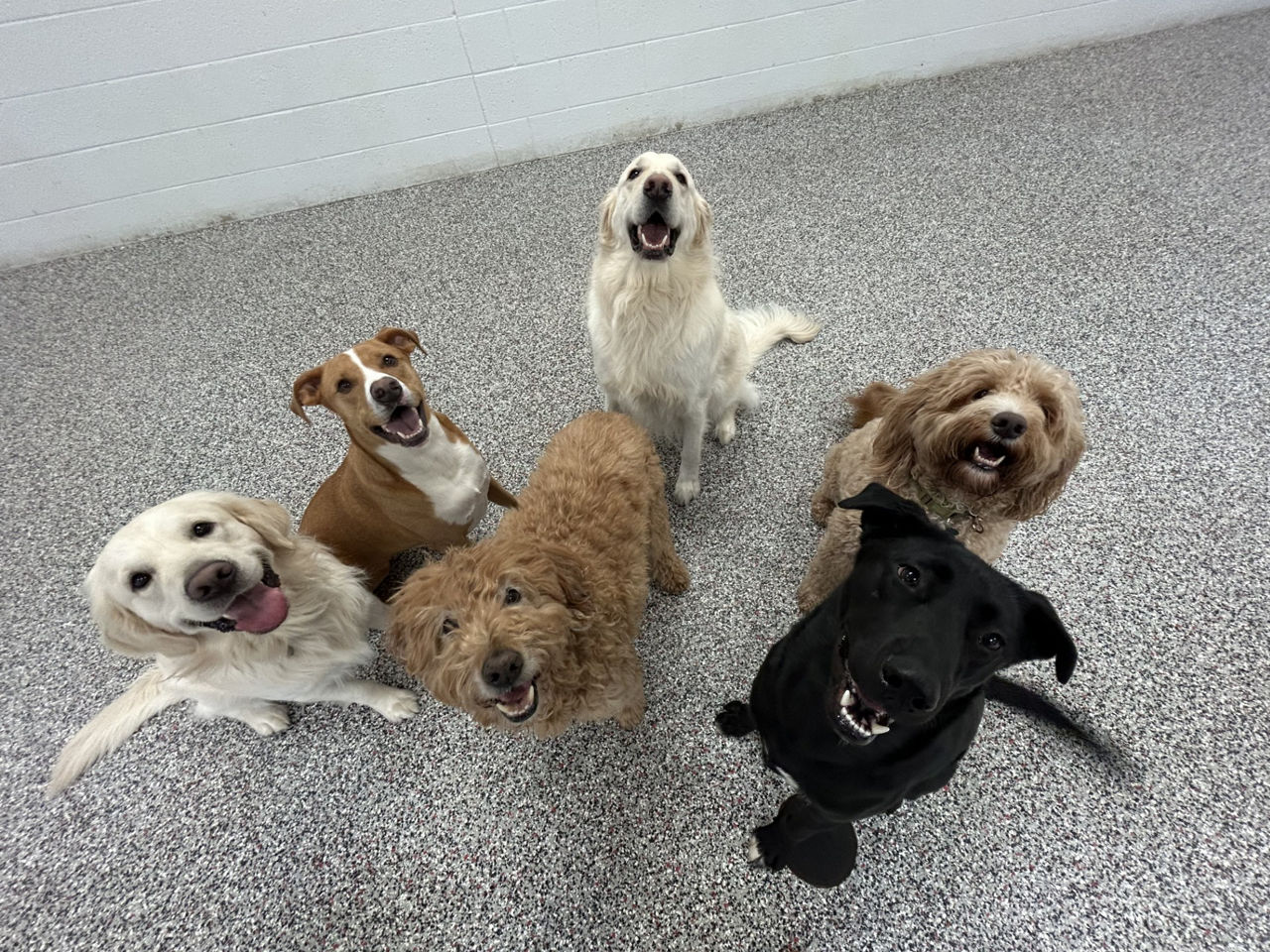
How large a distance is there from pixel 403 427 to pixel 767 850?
120cm

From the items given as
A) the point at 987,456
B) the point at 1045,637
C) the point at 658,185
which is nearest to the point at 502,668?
the point at 1045,637

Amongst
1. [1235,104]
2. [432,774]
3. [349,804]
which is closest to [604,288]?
[432,774]

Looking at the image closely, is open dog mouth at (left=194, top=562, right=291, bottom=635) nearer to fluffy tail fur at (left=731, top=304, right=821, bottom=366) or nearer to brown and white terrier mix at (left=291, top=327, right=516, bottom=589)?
brown and white terrier mix at (left=291, top=327, right=516, bottom=589)

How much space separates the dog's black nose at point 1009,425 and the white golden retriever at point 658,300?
2.23 ft

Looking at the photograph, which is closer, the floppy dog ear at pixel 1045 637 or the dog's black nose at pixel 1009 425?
the floppy dog ear at pixel 1045 637

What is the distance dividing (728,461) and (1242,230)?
238 cm

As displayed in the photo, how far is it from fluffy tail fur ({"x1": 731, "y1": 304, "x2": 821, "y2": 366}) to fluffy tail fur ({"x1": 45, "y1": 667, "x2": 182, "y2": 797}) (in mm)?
1970

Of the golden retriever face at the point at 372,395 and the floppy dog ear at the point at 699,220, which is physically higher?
the floppy dog ear at the point at 699,220

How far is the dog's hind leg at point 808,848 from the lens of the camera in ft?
3.23

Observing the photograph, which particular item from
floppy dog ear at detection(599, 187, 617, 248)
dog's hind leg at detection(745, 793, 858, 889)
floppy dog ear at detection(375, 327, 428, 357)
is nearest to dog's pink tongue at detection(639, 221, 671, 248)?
floppy dog ear at detection(599, 187, 617, 248)

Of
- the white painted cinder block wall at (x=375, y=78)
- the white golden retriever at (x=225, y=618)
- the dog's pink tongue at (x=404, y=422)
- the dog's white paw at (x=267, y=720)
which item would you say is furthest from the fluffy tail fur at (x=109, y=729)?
the white painted cinder block wall at (x=375, y=78)

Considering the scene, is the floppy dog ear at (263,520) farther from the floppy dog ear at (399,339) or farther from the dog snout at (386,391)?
the floppy dog ear at (399,339)

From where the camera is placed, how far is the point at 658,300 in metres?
1.33

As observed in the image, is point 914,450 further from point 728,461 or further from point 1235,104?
point 1235,104
